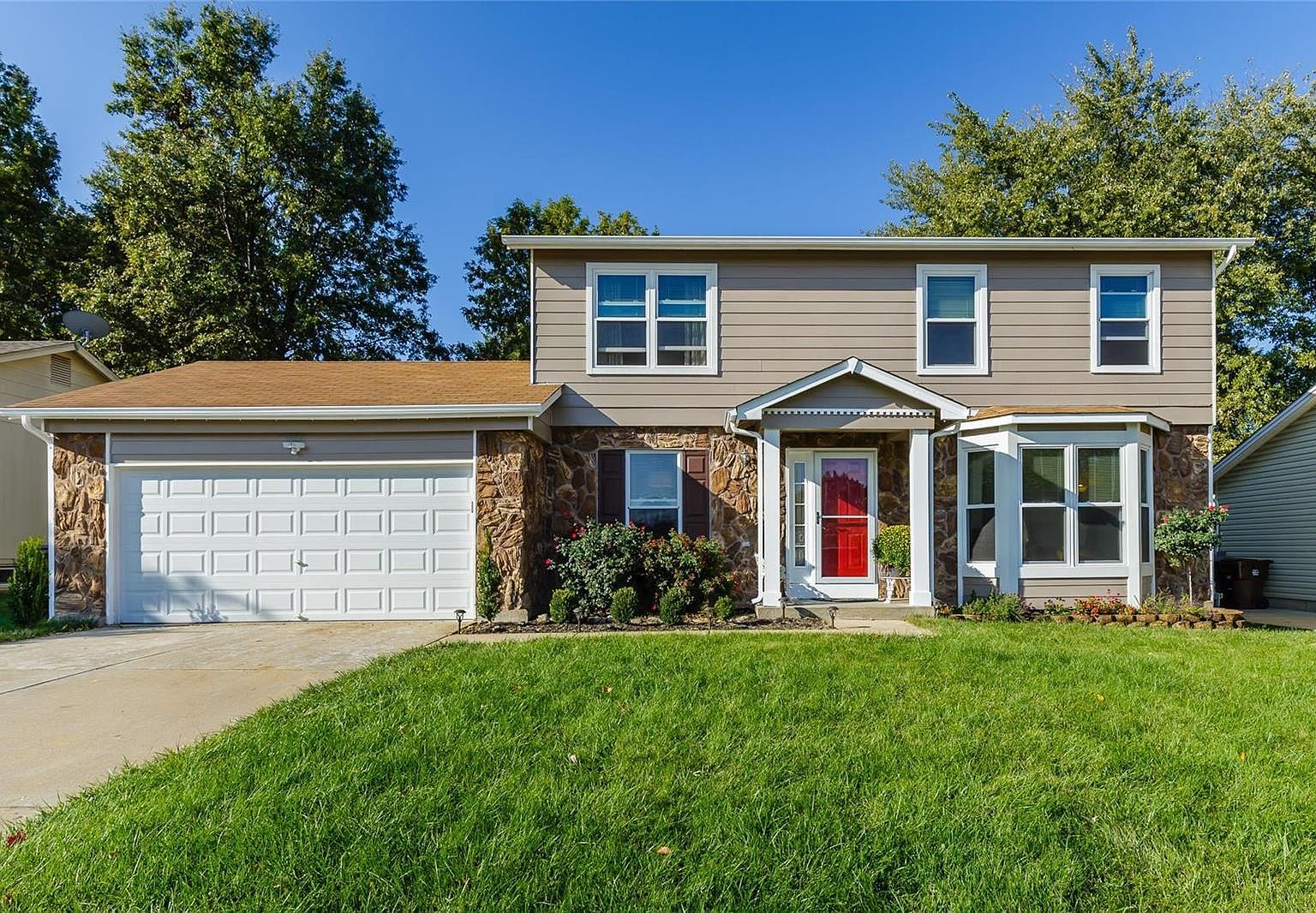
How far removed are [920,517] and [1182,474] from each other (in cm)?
453

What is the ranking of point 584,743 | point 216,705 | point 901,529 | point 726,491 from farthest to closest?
point 726,491 < point 901,529 < point 216,705 < point 584,743

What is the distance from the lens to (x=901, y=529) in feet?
29.1

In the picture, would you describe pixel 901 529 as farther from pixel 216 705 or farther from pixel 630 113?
pixel 630 113

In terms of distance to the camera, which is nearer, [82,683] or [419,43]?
[82,683]

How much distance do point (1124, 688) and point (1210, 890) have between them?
2761mm

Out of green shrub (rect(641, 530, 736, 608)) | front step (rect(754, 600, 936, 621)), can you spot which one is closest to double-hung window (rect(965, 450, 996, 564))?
front step (rect(754, 600, 936, 621))

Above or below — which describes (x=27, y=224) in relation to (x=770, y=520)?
above

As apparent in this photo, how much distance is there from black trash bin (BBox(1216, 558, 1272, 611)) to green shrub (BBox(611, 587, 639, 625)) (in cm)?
1019

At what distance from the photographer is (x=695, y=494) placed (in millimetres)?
9516

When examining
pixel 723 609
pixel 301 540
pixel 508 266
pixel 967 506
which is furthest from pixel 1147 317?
pixel 508 266

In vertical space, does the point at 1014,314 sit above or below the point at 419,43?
below

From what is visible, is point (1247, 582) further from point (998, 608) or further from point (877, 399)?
point (877, 399)

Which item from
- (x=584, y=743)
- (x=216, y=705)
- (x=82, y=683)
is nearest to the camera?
(x=584, y=743)

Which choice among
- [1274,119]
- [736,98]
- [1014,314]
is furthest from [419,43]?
[1274,119]
